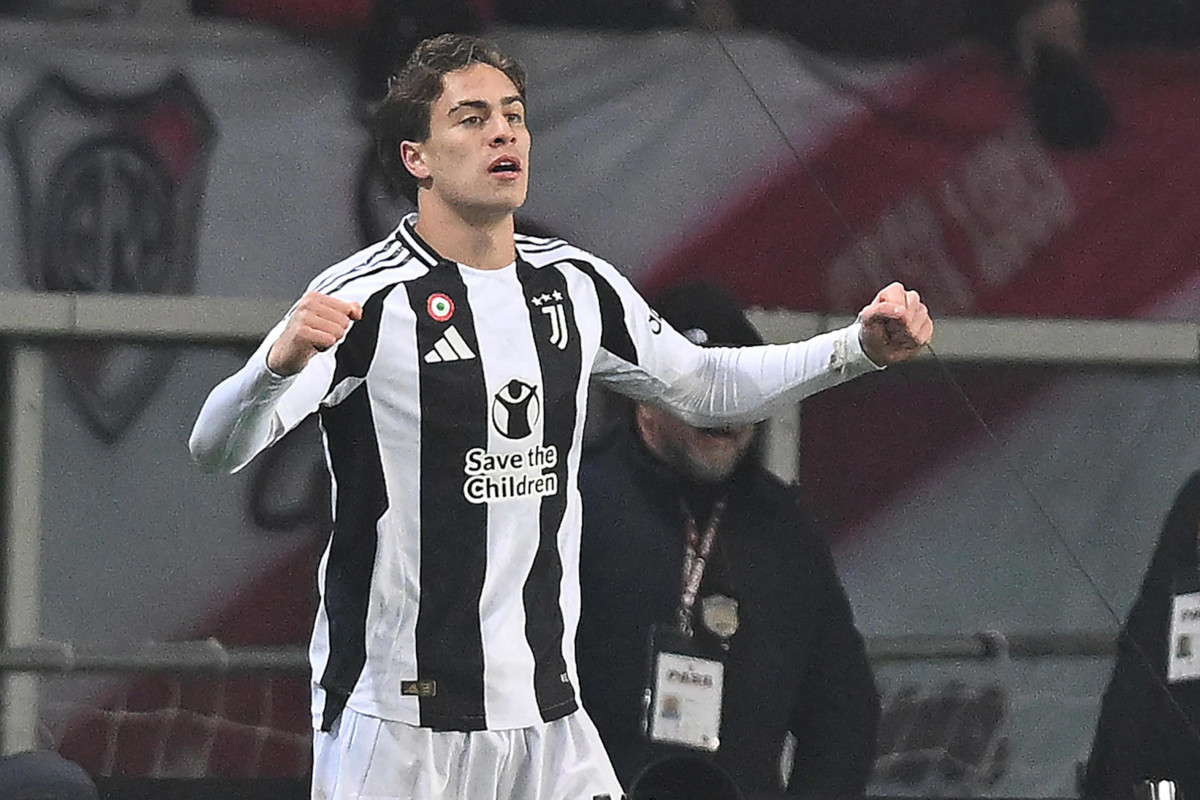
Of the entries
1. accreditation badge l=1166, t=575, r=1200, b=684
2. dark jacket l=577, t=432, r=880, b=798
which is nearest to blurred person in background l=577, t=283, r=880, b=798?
dark jacket l=577, t=432, r=880, b=798

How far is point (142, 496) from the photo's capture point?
3256 millimetres

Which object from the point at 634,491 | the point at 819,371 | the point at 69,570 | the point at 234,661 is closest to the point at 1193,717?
the point at 634,491

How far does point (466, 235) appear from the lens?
8.11ft

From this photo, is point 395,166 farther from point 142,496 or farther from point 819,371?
point 142,496

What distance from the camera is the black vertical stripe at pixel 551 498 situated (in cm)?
245

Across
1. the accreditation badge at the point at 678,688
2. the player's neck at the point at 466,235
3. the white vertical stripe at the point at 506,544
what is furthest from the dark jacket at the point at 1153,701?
the player's neck at the point at 466,235

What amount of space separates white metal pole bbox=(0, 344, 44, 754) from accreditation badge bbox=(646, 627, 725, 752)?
90 cm

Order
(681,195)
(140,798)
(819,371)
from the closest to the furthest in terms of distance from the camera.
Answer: (819,371) → (140,798) → (681,195)

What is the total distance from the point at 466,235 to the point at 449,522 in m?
0.32

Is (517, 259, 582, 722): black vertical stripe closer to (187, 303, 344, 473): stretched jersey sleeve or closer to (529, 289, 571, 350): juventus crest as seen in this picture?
(529, 289, 571, 350): juventus crest

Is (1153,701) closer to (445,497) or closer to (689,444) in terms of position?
(689,444)

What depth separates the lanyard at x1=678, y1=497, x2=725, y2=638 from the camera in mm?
3213

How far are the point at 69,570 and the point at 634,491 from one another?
837 millimetres

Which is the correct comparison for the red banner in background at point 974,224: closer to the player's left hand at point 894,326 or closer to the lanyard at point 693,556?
the lanyard at point 693,556
